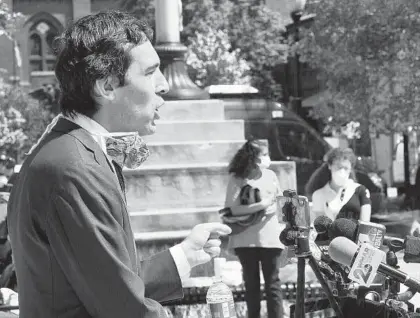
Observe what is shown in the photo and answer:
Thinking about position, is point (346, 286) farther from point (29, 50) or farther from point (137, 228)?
point (29, 50)

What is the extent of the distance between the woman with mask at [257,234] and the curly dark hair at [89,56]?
19.4 feet

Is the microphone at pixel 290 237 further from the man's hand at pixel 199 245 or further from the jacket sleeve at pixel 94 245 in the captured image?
the jacket sleeve at pixel 94 245

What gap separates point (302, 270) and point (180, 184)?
27.0ft

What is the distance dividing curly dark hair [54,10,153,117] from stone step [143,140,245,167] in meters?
10.4

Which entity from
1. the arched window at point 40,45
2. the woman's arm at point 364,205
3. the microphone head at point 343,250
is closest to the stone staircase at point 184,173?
the woman's arm at point 364,205

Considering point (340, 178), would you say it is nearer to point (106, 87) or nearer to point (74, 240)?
point (106, 87)

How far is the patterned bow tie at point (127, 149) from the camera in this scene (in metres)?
2.79

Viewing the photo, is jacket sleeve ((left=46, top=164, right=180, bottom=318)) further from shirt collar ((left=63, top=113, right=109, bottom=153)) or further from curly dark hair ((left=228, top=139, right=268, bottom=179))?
curly dark hair ((left=228, top=139, right=268, bottom=179))

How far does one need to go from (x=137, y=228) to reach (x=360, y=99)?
35.4 feet

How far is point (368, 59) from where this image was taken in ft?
68.4

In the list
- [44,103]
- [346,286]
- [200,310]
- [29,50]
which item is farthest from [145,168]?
[29,50]

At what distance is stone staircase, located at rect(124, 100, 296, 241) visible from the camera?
11.9 metres

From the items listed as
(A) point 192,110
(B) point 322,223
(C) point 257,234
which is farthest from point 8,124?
(B) point 322,223

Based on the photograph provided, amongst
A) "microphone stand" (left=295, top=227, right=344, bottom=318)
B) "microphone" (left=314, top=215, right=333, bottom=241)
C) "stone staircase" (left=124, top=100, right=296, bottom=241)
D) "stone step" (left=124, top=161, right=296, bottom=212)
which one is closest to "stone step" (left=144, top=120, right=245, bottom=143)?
"stone staircase" (left=124, top=100, right=296, bottom=241)
